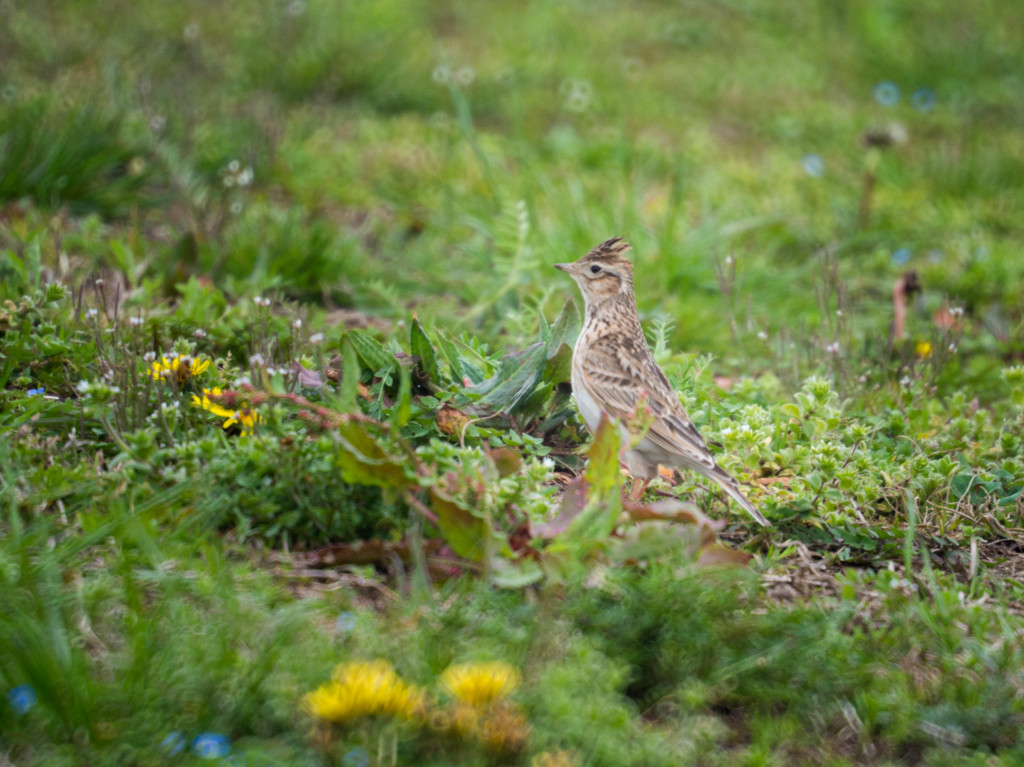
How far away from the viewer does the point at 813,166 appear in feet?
29.6

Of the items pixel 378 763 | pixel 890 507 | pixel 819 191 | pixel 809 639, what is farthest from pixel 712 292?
pixel 378 763

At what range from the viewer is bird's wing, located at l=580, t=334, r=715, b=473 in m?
4.05

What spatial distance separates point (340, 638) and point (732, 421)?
223 cm

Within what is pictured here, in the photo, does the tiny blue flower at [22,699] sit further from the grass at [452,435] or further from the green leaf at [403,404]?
the green leaf at [403,404]

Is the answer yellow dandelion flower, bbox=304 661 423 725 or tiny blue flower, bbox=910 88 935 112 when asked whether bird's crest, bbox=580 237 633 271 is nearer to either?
yellow dandelion flower, bbox=304 661 423 725

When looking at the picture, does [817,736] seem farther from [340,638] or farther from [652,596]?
[340,638]

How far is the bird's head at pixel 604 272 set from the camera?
4.94m

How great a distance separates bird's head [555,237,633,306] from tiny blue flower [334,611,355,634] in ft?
7.59

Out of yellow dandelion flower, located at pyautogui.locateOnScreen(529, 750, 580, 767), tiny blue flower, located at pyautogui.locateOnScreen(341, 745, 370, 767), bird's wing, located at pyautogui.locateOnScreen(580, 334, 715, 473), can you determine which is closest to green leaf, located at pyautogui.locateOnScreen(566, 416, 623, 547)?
bird's wing, located at pyautogui.locateOnScreen(580, 334, 715, 473)

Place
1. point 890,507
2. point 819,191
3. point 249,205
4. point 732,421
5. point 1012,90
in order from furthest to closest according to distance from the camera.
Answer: point 1012,90
point 819,191
point 249,205
point 732,421
point 890,507

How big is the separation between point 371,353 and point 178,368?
31.8 inches

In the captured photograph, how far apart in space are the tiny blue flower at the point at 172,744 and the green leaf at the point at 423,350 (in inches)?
77.4

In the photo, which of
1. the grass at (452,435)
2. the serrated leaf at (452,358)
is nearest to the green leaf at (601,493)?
the grass at (452,435)

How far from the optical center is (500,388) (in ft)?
14.0
